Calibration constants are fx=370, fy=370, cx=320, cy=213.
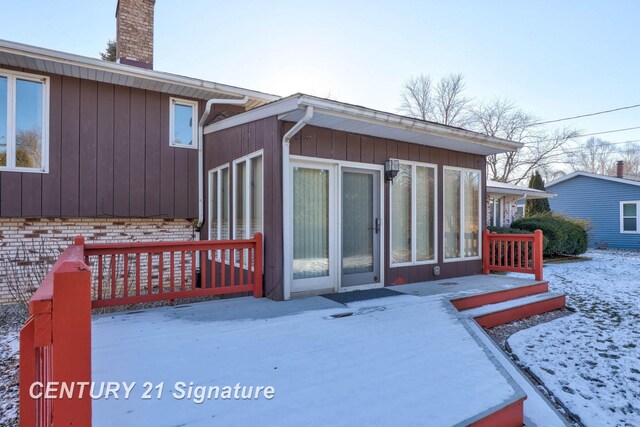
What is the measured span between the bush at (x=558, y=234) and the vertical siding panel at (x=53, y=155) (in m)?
12.3

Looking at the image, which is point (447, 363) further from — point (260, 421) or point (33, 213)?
point (33, 213)

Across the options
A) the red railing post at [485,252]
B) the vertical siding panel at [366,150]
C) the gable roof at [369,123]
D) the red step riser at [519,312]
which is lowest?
the red step riser at [519,312]

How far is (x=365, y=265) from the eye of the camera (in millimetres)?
5332

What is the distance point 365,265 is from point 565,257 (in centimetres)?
1018

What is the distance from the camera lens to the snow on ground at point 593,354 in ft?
9.17

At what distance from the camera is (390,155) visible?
220 inches

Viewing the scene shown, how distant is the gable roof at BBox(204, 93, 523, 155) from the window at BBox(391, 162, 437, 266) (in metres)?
0.53

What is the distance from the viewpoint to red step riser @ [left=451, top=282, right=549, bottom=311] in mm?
4677

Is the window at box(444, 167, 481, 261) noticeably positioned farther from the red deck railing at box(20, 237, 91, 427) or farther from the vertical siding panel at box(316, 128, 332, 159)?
the red deck railing at box(20, 237, 91, 427)

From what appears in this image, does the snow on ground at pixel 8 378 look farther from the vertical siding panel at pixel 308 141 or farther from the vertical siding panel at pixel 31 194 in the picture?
the vertical siding panel at pixel 308 141

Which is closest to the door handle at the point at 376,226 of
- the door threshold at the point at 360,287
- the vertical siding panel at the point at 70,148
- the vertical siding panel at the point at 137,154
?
the door threshold at the point at 360,287

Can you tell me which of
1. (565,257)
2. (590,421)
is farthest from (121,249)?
(565,257)

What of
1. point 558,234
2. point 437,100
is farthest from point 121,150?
point 437,100

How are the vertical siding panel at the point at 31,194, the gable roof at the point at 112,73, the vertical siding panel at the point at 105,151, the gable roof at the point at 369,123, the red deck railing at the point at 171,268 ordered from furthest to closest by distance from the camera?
the vertical siding panel at the point at 105,151, the vertical siding panel at the point at 31,194, the gable roof at the point at 112,73, the gable roof at the point at 369,123, the red deck railing at the point at 171,268
